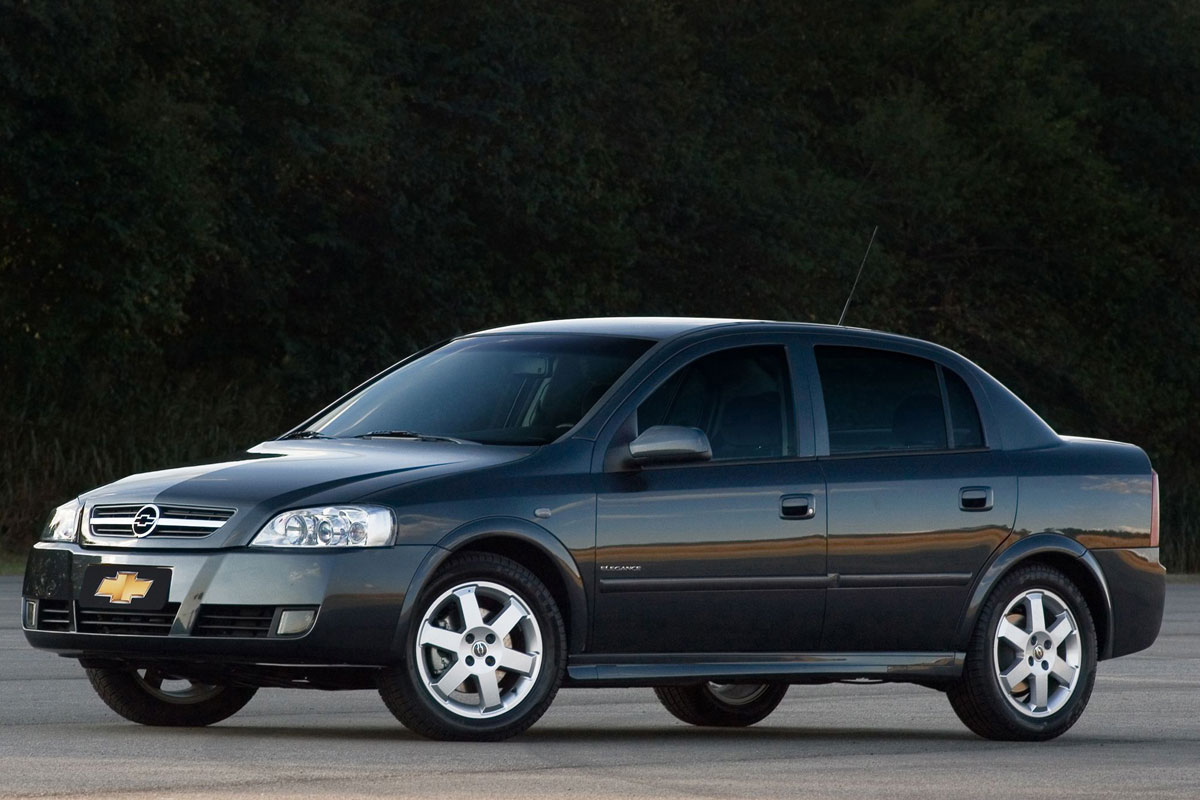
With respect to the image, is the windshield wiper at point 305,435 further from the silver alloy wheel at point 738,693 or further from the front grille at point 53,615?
the silver alloy wheel at point 738,693

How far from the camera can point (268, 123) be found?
32.2 metres

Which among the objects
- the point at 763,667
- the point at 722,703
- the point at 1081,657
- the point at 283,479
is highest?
the point at 283,479

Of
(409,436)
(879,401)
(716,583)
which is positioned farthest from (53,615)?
(879,401)

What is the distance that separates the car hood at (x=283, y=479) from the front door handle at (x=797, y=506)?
3.74 feet

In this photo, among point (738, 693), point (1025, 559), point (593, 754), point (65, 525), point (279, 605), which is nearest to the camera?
point (279, 605)

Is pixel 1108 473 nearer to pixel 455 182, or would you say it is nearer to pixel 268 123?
pixel 268 123

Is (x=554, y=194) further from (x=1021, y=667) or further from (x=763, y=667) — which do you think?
(x=763, y=667)

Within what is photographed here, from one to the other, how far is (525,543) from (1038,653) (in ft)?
8.70

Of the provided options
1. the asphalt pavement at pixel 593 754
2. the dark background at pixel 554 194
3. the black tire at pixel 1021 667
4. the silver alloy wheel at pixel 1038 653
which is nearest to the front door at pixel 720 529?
the asphalt pavement at pixel 593 754

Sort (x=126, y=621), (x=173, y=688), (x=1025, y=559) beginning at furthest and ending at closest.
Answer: (x=1025, y=559) < (x=173, y=688) < (x=126, y=621)

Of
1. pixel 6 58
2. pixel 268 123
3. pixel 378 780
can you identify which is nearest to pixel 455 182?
pixel 268 123

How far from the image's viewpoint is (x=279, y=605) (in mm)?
9383

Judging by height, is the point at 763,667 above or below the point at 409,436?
below

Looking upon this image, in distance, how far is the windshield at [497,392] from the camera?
408 inches
